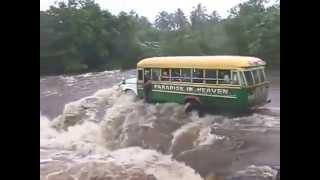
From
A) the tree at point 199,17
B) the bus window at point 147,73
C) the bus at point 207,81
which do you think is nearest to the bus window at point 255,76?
the bus at point 207,81

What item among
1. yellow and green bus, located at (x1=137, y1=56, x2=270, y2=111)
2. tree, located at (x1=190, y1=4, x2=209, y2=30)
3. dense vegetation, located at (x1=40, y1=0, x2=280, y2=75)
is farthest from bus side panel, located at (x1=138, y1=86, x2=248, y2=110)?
tree, located at (x1=190, y1=4, x2=209, y2=30)

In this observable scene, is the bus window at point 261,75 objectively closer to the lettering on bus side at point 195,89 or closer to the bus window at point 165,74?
the lettering on bus side at point 195,89

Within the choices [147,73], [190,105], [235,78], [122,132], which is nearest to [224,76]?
[235,78]

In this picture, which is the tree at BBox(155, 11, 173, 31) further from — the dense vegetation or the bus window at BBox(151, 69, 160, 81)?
the bus window at BBox(151, 69, 160, 81)

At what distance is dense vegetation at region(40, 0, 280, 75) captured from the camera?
55.0 inches

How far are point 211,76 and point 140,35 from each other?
26 centimetres

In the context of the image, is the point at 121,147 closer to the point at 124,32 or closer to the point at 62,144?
the point at 62,144

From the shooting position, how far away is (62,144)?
1.43 metres

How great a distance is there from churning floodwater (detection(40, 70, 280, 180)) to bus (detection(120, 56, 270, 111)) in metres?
0.03

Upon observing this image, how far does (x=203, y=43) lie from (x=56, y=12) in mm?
474

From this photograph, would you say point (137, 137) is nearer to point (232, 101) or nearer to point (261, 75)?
point (232, 101)

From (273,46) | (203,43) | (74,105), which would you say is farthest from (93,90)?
(273,46)

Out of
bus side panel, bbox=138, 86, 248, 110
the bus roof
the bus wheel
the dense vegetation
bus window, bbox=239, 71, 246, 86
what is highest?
the dense vegetation

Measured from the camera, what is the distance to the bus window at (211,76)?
1.40 m
